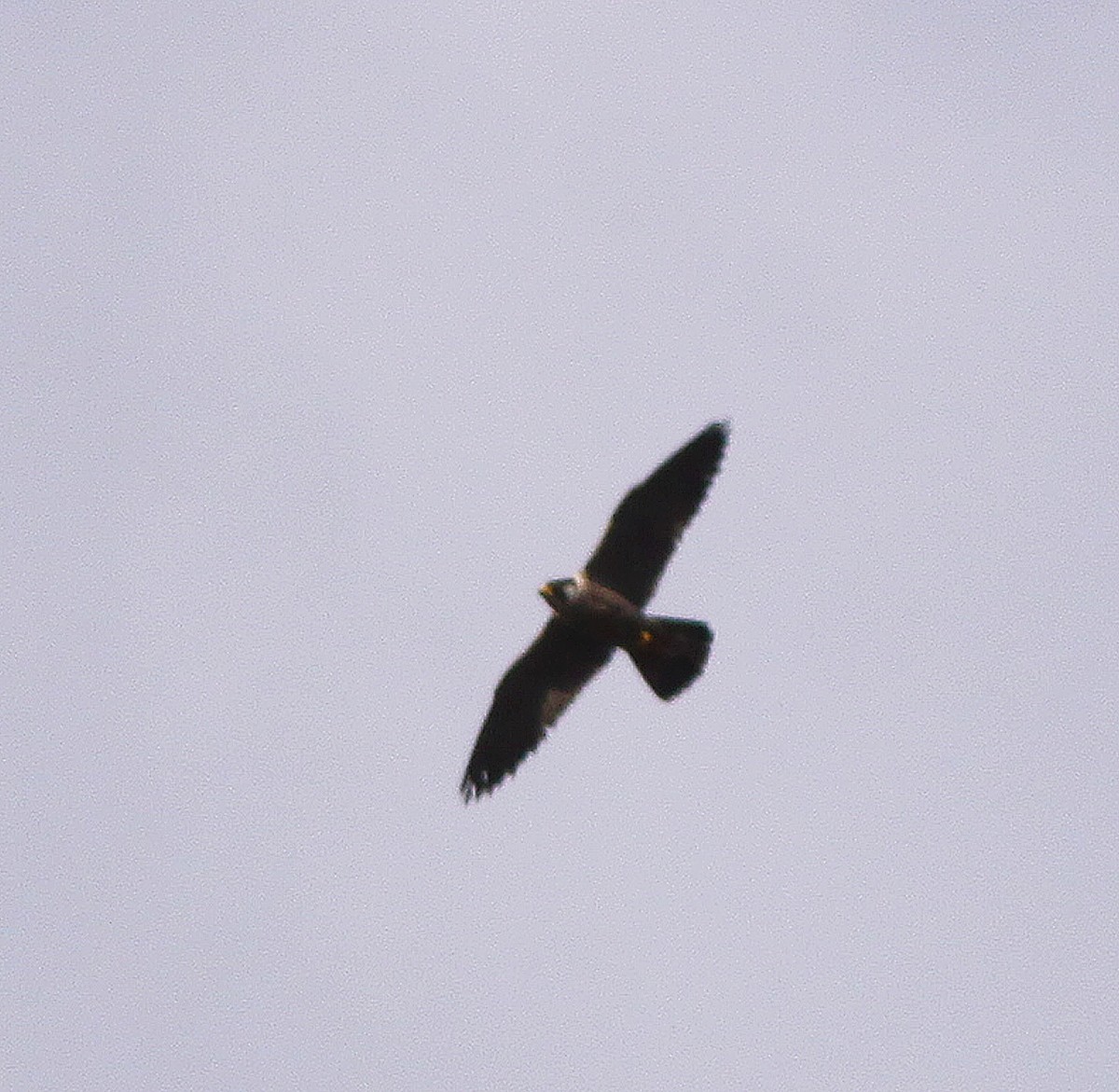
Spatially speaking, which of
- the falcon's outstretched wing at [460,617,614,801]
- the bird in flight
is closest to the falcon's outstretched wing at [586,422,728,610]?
the bird in flight

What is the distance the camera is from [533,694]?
16.2 meters

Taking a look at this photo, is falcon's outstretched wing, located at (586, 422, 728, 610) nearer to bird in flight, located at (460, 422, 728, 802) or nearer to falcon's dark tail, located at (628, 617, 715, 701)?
bird in flight, located at (460, 422, 728, 802)

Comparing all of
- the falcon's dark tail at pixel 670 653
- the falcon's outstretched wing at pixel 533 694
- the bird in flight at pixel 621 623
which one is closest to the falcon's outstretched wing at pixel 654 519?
the bird in flight at pixel 621 623

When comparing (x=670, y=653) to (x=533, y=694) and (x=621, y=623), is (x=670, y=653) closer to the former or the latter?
(x=621, y=623)

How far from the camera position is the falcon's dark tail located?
15555 millimetres

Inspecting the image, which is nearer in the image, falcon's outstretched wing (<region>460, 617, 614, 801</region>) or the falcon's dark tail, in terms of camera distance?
the falcon's dark tail

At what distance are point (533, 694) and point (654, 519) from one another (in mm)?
1764

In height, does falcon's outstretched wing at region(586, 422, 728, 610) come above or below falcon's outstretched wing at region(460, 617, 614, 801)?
above

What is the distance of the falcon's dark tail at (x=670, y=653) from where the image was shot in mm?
15555

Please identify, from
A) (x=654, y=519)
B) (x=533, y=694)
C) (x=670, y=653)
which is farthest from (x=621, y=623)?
(x=533, y=694)

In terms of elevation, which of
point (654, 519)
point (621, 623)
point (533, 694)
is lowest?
point (533, 694)

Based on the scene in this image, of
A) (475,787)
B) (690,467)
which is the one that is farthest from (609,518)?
(475,787)

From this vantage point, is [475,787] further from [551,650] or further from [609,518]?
[609,518]

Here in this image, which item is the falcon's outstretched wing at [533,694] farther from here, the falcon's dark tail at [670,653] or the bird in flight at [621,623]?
the falcon's dark tail at [670,653]
